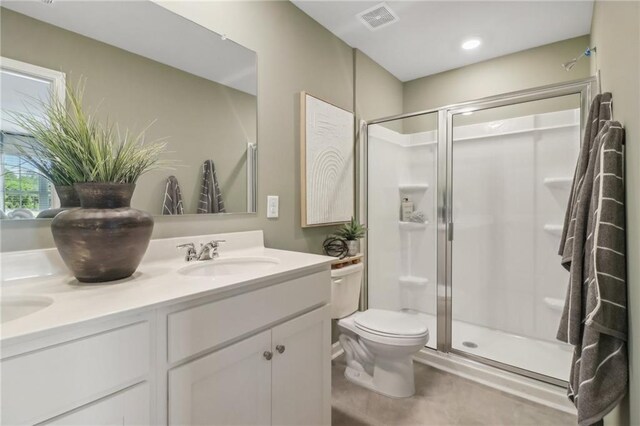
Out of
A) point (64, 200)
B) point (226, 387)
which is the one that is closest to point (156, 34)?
point (64, 200)

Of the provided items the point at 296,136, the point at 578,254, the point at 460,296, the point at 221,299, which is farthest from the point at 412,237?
the point at 221,299

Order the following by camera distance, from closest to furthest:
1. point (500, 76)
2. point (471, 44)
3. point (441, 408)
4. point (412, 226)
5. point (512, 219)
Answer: point (441, 408)
point (471, 44)
point (512, 219)
point (500, 76)
point (412, 226)

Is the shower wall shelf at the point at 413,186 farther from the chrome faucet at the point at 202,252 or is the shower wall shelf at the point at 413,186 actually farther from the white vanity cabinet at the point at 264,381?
the chrome faucet at the point at 202,252

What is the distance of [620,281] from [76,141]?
170cm

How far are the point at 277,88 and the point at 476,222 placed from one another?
200 cm

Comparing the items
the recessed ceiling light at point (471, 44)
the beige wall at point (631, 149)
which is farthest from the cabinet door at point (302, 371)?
the recessed ceiling light at point (471, 44)

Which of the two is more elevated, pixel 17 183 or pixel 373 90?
pixel 373 90

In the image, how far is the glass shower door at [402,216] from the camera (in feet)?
8.80

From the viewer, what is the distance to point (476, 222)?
2684 mm

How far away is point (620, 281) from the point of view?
90cm

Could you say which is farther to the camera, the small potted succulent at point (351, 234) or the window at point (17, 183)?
the small potted succulent at point (351, 234)

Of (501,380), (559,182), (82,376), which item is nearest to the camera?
(82,376)

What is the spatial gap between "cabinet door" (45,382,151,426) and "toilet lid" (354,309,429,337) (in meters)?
1.31

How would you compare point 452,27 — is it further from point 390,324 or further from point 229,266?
point 229,266
